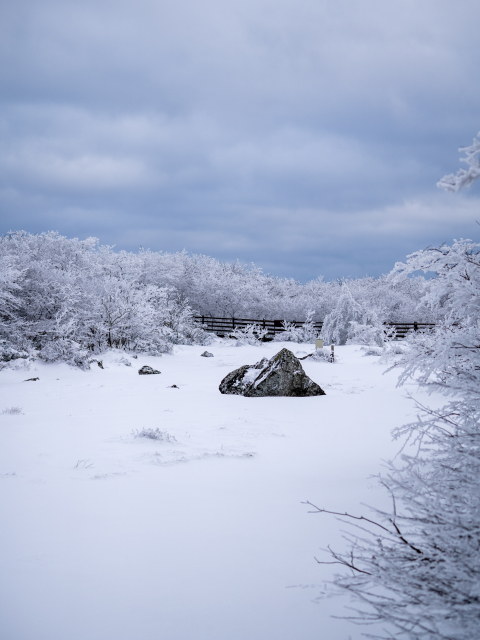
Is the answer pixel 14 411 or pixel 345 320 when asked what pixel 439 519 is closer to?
pixel 14 411

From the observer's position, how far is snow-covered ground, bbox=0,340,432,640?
196 centimetres

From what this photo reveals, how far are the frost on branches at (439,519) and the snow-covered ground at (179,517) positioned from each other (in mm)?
303

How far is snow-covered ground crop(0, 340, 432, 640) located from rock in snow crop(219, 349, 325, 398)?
1.30 metres

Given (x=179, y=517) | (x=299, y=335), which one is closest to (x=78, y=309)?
(x=179, y=517)

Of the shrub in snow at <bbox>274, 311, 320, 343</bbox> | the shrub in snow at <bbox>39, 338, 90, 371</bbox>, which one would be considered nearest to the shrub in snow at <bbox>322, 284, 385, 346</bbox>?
the shrub in snow at <bbox>274, 311, 320, 343</bbox>

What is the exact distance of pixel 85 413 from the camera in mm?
6547

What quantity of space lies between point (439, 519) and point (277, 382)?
6474 millimetres

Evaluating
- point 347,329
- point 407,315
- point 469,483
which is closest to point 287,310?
point 407,315

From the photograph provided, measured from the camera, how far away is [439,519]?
1.69 m

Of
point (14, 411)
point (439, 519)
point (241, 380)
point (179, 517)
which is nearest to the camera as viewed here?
point (439, 519)

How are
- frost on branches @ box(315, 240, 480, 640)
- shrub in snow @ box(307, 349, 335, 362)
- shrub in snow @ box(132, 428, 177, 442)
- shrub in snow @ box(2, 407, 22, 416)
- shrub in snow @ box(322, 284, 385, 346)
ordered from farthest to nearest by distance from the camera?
shrub in snow @ box(322, 284, 385, 346), shrub in snow @ box(307, 349, 335, 362), shrub in snow @ box(2, 407, 22, 416), shrub in snow @ box(132, 428, 177, 442), frost on branches @ box(315, 240, 480, 640)

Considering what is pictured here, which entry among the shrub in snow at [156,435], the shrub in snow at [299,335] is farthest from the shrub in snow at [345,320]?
the shrub in snow at [156,435]

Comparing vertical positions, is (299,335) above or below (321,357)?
above

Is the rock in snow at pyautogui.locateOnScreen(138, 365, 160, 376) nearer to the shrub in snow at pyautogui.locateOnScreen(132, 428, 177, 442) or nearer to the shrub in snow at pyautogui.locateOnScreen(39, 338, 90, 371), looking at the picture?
the shrub in snow at pyautogui.locateOnScreen(39, 338, 90, 371)
